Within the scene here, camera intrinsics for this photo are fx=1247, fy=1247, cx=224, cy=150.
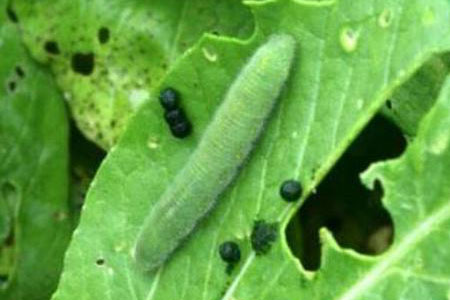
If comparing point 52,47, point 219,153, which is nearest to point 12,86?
point 52,47

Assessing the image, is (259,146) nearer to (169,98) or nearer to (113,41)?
(169,98)

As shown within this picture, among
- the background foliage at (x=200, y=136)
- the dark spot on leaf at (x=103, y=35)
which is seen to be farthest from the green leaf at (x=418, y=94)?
the dark spot on leaf at (x=103, y=35)

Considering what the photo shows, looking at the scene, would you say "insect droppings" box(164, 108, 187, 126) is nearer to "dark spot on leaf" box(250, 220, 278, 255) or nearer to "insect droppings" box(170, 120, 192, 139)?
"insect droppings" box(170, 120, 192, 139)

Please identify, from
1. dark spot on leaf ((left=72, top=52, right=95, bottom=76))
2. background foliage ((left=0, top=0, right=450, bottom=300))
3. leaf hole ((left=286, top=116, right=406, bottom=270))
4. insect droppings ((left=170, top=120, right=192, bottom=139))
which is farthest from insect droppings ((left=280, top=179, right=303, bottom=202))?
dark spot on leaf ((left=72, top=52, right=95, bottom=76))

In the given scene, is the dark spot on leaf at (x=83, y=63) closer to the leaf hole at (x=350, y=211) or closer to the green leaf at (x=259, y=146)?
the green leaf at (x=259, y=146)

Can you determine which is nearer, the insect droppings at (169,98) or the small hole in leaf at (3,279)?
the insect droppings at (169,98)
